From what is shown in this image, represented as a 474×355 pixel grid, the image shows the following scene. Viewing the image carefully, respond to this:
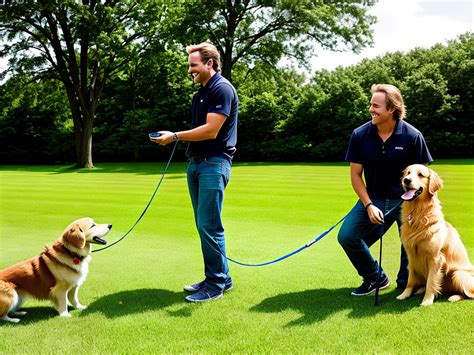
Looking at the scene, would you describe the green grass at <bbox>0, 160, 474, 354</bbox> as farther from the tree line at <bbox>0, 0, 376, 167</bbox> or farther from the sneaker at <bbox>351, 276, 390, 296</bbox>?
the tree line at <bbox>0, 0, 376, 167</bbox>

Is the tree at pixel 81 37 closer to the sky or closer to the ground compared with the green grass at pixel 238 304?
closer to the sky

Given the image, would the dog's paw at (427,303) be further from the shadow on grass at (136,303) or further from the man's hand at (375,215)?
the shadow on grass at (136,303)

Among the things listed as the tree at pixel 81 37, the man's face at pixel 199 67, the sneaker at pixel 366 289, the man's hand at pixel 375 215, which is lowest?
the sneaker at pixel 366 289

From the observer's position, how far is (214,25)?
31.2 m

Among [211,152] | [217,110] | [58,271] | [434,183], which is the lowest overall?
[58,271]

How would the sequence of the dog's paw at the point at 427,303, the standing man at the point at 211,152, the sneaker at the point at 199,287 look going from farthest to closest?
the sneaker at the point at 199,287, the standing man at the point at 211,152, the dog's paw at the point at 427,303

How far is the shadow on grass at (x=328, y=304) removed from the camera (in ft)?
14.2

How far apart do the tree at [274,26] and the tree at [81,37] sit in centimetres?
321

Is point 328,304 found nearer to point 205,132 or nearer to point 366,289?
point 366,289

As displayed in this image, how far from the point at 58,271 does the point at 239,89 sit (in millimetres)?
38057

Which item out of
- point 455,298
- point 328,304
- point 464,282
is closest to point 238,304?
point 328,304

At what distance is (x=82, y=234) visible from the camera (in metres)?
4.57

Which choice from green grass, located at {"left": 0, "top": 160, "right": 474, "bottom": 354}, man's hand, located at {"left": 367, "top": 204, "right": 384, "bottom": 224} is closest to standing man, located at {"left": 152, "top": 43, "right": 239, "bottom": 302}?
green grass, located at {"left": 0, "top": 160, "right": 474, "bottom": 354}

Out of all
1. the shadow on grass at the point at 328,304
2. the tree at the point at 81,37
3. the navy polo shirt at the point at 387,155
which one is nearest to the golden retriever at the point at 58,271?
the shadow on grass at the point at 328,304
